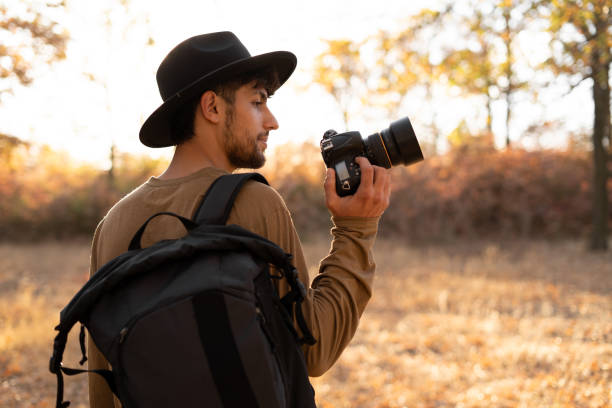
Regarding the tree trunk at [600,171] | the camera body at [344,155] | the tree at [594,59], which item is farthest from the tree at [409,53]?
the tree trunk at [600,171]

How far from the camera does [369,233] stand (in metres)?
1.39

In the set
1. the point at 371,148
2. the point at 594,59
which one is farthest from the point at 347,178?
the point at 594,59

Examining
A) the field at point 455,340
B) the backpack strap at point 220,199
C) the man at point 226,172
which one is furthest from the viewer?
the field at point 455,340

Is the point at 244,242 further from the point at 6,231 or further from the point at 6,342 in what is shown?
the point at 6,231

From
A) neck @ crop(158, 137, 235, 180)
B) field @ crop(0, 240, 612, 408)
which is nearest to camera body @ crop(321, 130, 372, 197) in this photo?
neck @ crop(158, 137, 235, 180)

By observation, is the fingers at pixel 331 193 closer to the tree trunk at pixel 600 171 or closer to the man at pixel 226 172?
the man at pixel 226 172

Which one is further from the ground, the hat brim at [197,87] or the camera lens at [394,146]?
the hat brim at [197,87]

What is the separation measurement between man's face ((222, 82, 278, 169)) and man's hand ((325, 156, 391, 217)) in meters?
0.21

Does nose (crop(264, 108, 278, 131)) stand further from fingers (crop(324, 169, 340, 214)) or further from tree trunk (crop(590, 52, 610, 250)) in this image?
tree trunk (crop(590, 52, 610, 250))

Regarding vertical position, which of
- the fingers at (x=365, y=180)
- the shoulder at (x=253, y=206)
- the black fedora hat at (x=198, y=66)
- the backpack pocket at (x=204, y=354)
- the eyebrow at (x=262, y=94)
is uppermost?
the black fedora hat at (x=198, y=66)

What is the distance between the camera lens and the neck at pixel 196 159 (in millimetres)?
1373

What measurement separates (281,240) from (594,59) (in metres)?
7.33

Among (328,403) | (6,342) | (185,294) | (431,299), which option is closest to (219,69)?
(185,294)

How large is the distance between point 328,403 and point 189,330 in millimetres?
3104
